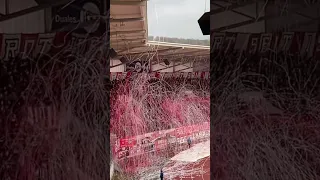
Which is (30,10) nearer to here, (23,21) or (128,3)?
(23,21)

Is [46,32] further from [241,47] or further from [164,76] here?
[164,76]

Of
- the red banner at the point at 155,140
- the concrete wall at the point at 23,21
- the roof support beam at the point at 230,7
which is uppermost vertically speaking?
the roof support beam at the point at 230,7

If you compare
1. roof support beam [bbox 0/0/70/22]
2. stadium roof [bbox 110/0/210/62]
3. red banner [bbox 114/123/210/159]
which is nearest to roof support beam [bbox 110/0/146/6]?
stadium roof [bbox 110/0/210/62]

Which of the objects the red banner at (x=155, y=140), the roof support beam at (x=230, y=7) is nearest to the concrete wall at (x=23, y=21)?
the roof support beam at (x=230, y=7)

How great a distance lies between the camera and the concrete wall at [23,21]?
130 centimetres

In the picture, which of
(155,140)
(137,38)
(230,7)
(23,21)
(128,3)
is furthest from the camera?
(155,140)

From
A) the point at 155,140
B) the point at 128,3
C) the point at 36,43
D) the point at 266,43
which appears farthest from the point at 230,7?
the point at 155,140

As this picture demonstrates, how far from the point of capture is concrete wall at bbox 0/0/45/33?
1.30 metres

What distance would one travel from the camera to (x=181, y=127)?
8.88 ft

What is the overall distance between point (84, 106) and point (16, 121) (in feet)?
0.85

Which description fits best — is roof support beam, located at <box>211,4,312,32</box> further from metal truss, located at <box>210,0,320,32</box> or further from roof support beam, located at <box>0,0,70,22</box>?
roof support beam, located at <box>0,0,70,22</box>

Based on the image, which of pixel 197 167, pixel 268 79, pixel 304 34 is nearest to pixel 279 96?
pixel 268 79

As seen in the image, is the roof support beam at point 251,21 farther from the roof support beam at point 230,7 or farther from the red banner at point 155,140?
the red banner at point 155,140

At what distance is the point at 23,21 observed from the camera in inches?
52.1
